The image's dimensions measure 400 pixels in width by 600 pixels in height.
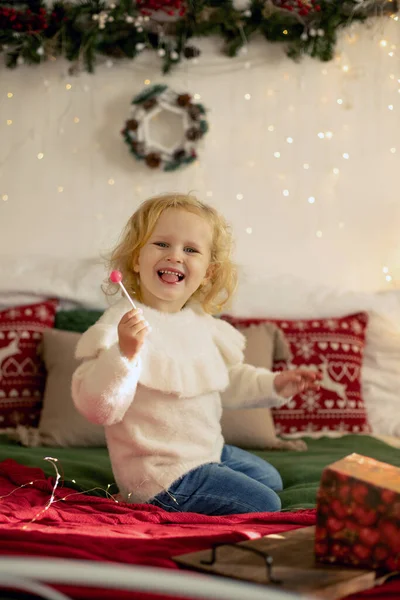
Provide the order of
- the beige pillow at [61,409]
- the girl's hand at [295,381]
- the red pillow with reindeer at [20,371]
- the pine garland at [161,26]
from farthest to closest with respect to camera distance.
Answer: the pine garland at [161,26]
the red pillow with reindeer at [20,371]
the beige pillow at [61,409]
the girl's hand at [295,381]

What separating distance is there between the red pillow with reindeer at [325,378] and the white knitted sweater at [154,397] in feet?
2.07

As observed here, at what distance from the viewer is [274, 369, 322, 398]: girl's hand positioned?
1.72 metres

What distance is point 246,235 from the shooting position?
296cm

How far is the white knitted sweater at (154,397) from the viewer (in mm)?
1555

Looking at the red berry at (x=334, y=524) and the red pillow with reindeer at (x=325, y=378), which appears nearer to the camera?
the red berry at (x=334, y=524)

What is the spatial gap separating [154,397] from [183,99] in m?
1.55

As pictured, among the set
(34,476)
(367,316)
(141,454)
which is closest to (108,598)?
(141,454)

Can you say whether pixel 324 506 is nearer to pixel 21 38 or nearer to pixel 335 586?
pixel 335 586

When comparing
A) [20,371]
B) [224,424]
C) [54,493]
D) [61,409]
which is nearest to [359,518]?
[54,493]

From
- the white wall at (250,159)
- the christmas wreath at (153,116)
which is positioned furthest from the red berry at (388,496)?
the christmas wreath at (153,116)

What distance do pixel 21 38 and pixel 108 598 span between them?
7.62ft

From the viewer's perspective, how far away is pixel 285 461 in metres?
2.06

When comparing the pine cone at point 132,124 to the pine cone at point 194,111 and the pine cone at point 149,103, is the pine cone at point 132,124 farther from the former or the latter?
the pine cone at point 194,111

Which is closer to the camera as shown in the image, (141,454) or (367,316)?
(141,454)
